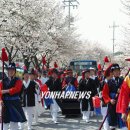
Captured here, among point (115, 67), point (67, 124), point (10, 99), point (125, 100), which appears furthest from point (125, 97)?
point (67, 124)

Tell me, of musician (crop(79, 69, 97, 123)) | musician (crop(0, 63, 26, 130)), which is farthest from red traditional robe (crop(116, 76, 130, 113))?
musician (crop(79, 69, 97, 123))

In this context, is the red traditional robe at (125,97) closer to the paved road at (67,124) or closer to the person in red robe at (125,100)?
the person in red robe at (125,100)

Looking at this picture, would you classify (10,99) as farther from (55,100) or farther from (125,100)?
(55,100)

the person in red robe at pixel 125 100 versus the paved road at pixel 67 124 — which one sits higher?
the person in red robe at pixel 125 100

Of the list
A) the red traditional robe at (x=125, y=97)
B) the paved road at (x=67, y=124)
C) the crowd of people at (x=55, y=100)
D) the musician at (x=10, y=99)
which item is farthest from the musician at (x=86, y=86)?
the red traditional robe at (x=125, y=97)

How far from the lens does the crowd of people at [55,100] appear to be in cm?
719

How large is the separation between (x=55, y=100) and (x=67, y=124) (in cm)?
128

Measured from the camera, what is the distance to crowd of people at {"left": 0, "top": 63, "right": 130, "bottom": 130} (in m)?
7.19

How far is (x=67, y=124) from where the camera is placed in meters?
11.2

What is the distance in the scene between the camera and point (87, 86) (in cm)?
1232

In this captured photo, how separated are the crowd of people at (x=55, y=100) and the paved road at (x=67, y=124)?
25cm

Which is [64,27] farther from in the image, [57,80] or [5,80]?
[5,80]

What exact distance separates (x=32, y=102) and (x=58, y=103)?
209 cm

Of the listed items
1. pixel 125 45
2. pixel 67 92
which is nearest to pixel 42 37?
pixel 125 45
